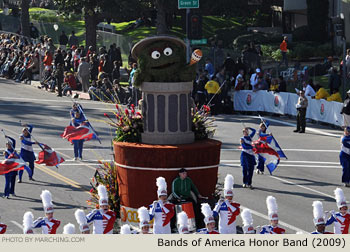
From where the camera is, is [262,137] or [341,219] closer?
[341,219]

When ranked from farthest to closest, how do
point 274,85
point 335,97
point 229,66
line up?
point 229,66
point 274,85
point 335,97

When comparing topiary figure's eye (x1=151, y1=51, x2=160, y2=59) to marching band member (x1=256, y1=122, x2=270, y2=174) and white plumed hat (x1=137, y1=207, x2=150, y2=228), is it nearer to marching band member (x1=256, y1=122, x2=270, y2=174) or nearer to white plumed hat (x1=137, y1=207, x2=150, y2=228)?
white plumed hat (x1=137, y1=207, x2=150, y2=228)

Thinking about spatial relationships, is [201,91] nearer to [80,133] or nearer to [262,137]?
[80,133]

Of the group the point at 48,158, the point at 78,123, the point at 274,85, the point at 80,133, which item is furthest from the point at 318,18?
the point at 48,158

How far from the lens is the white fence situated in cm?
3578

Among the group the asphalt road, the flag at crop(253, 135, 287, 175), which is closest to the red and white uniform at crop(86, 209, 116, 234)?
the asphalt road

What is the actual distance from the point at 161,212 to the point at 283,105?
2016 cm

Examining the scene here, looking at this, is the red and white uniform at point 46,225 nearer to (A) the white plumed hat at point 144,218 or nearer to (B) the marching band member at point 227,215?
(A) the white plumed hat at point 144,218

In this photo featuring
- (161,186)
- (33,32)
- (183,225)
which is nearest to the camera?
(183,225)

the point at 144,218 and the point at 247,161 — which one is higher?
the point at 144,218

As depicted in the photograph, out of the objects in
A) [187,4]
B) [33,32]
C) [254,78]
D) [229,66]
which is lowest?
[254,78]

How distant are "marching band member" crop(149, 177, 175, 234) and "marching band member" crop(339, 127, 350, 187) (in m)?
8.79

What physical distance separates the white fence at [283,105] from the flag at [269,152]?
8.11 meters

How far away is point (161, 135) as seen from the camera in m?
20.2
